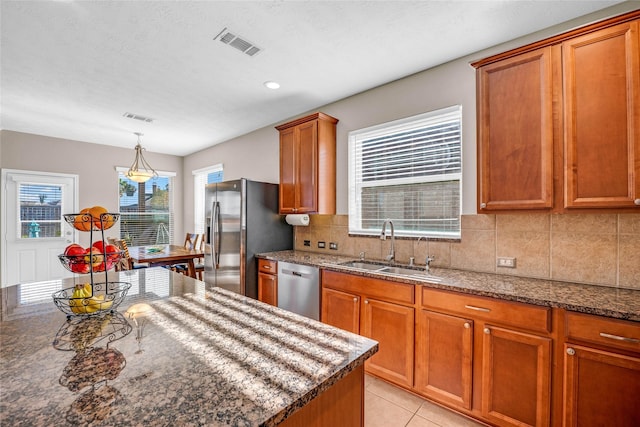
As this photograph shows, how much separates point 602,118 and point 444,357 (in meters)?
1.73

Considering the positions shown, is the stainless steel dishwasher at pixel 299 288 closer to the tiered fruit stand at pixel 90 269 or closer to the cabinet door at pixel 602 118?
the tiered fruit stand at pixel 90 269

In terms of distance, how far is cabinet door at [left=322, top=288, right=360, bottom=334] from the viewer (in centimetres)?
243

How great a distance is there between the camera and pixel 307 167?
3.27 meters

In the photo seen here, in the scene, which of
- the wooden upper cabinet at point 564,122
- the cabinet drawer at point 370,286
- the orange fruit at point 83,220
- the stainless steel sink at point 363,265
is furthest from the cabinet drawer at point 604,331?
the orange fruit at point 83,220

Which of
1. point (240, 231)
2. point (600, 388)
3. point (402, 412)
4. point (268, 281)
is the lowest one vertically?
point (402, 412)

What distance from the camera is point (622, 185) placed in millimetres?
1576

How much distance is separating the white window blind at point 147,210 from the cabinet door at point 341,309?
4.76 m

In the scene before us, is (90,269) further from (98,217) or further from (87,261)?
(98,217)

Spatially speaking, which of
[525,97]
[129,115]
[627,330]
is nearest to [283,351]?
[627,330]

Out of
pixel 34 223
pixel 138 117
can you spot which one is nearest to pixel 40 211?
pixel 34 223

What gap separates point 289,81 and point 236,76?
52 centimetres

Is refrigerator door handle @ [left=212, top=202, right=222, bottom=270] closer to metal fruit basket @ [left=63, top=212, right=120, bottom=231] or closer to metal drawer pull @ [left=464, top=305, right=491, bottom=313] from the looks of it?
metal fruit basket @ [left=63, top=212, right=120, bottom=231]

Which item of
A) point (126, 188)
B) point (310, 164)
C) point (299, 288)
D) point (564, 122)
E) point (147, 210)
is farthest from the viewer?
point (147, 210)

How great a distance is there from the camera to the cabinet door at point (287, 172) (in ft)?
11.2
